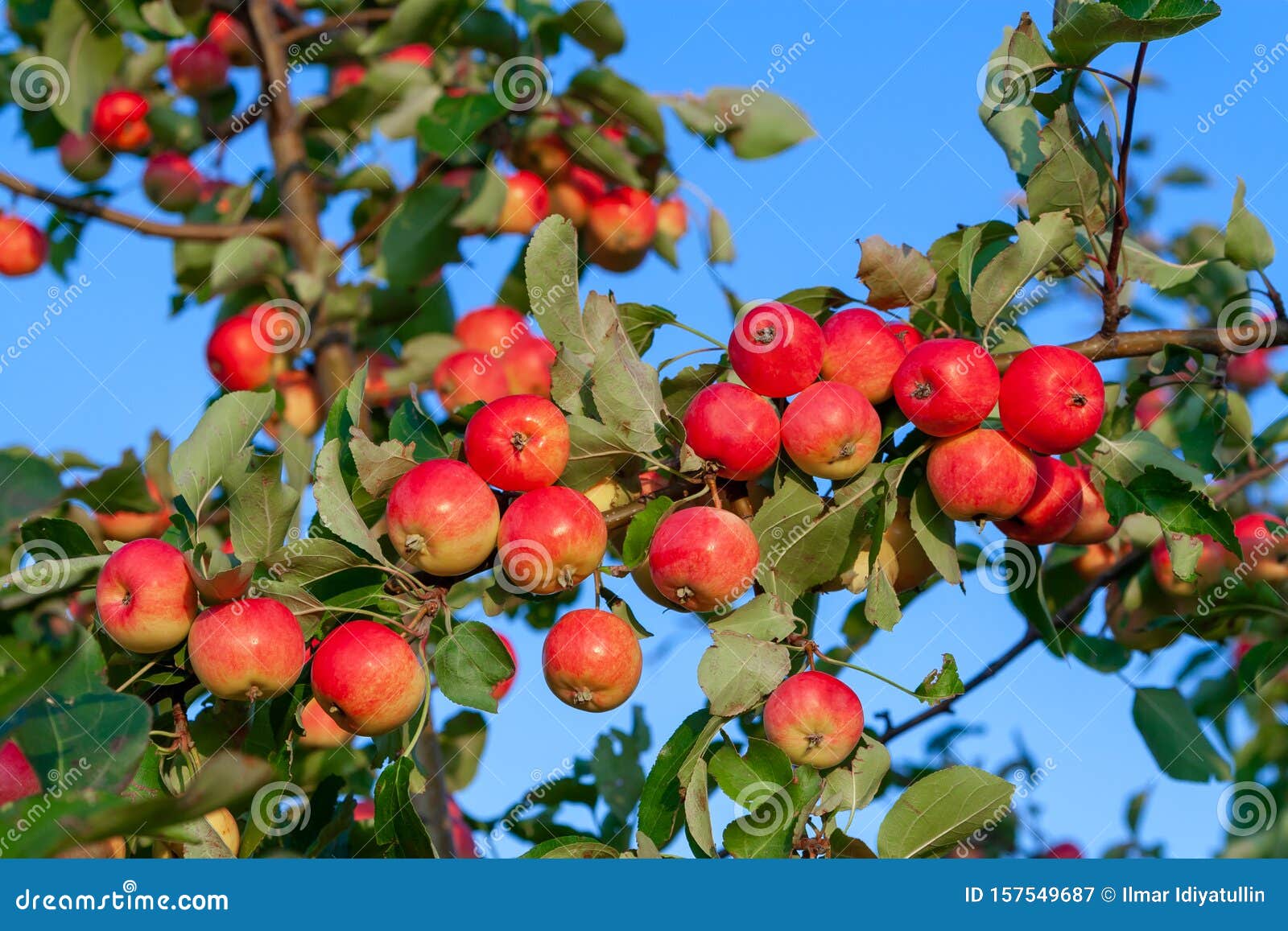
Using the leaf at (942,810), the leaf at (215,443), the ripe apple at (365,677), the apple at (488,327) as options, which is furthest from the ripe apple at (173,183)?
→ the leaf at (942,810)

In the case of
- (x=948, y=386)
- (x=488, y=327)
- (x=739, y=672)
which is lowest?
(x=739, y=672)

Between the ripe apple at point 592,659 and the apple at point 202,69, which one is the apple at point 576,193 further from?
the ripe apple at point 592,659

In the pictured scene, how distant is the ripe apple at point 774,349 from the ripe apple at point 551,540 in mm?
263

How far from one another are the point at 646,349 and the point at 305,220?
132cm

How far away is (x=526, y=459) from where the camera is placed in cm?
140

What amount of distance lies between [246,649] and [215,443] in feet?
1.02

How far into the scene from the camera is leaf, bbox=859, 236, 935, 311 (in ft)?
5.06

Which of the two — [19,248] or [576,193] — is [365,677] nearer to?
[576,193]

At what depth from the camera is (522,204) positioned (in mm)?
2818

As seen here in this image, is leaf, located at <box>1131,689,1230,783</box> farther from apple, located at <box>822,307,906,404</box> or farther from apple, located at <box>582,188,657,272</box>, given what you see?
apple, located at <box>582,188,657,272</box>

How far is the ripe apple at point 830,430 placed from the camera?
1.36m

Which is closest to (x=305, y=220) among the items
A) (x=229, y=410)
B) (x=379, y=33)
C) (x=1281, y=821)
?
(x=379, y=33)

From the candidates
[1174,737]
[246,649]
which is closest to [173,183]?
[246,649]

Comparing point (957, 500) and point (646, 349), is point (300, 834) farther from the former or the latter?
point (957, 500)
